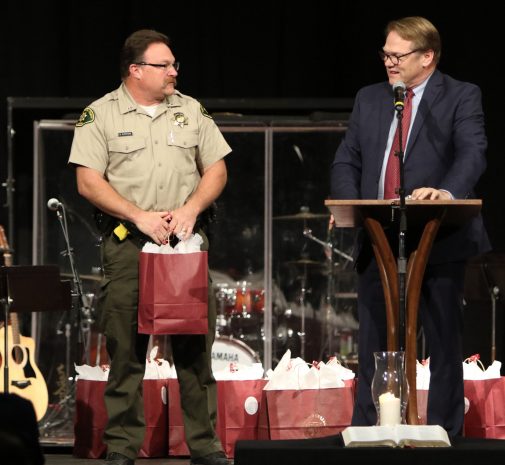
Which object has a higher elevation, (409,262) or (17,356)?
(409,262)

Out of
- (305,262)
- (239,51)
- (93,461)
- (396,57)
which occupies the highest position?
(239,51)

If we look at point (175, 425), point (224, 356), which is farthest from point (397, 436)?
point (224, 356)

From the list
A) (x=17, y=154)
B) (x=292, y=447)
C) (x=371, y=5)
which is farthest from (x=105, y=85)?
(x=292, y=447)

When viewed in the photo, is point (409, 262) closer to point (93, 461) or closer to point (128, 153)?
point (128, 153)

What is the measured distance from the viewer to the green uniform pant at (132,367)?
4.77m

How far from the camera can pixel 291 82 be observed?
26.2 feet

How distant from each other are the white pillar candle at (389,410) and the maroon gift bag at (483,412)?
1627 millimetres

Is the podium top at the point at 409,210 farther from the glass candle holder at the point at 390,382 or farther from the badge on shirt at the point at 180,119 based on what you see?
the badge on shirt at the point at 180,119

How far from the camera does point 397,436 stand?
12.1ft

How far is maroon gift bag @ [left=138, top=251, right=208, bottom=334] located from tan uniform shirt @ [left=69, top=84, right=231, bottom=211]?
0.28m

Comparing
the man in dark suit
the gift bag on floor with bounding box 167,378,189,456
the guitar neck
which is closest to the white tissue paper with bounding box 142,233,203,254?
the man in dark suit

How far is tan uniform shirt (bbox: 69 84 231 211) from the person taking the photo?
483cm

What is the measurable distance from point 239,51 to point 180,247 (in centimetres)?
345

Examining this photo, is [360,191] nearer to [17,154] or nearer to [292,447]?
[292,447]
